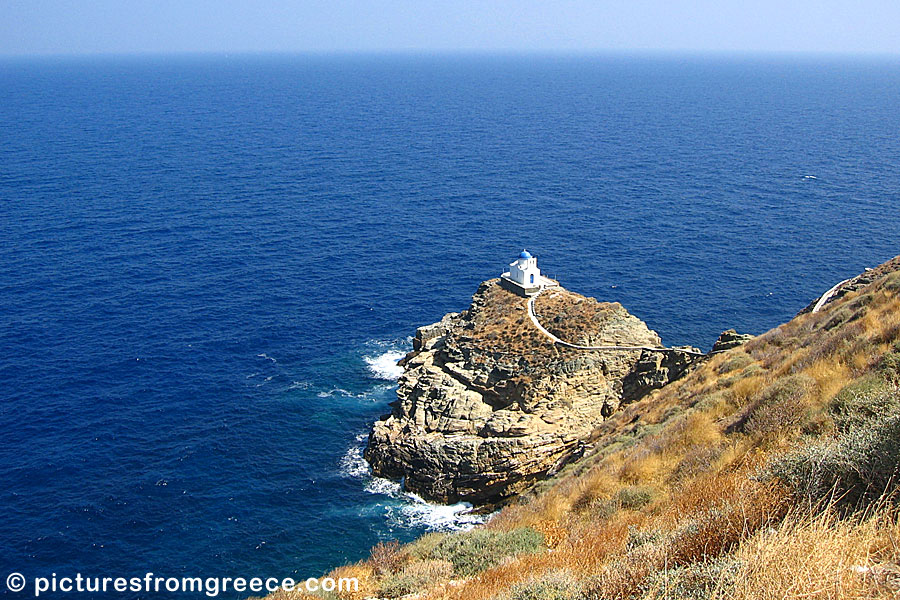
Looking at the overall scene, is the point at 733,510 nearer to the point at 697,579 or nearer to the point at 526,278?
the point at 697,579

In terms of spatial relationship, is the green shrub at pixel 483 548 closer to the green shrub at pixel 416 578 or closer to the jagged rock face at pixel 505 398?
the green shrub at pixel 416 578

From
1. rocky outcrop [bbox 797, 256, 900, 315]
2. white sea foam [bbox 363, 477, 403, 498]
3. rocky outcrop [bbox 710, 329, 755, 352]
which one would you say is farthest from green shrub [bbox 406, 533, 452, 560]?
rocky outcrop [bbox 797, 256, 900, 315]

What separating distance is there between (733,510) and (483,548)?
7.90 meters

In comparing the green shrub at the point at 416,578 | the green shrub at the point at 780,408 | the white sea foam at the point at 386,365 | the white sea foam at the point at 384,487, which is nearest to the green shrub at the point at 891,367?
the green shrub at the point at 780,408

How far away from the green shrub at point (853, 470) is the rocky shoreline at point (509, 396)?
3357 centimetres

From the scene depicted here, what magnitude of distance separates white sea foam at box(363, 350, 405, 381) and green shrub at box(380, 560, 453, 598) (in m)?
44.8

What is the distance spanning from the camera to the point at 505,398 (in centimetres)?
5197

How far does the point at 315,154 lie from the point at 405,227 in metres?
52.6

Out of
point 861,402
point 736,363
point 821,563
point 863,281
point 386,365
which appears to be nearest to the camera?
point 821,563

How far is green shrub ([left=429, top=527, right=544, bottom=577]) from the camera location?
17141mm

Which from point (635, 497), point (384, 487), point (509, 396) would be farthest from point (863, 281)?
point (635, 497)

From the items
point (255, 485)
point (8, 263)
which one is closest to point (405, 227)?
point (8, 263)

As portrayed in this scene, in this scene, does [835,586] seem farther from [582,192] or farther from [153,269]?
[582,192]

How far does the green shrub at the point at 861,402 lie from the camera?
569 inches
